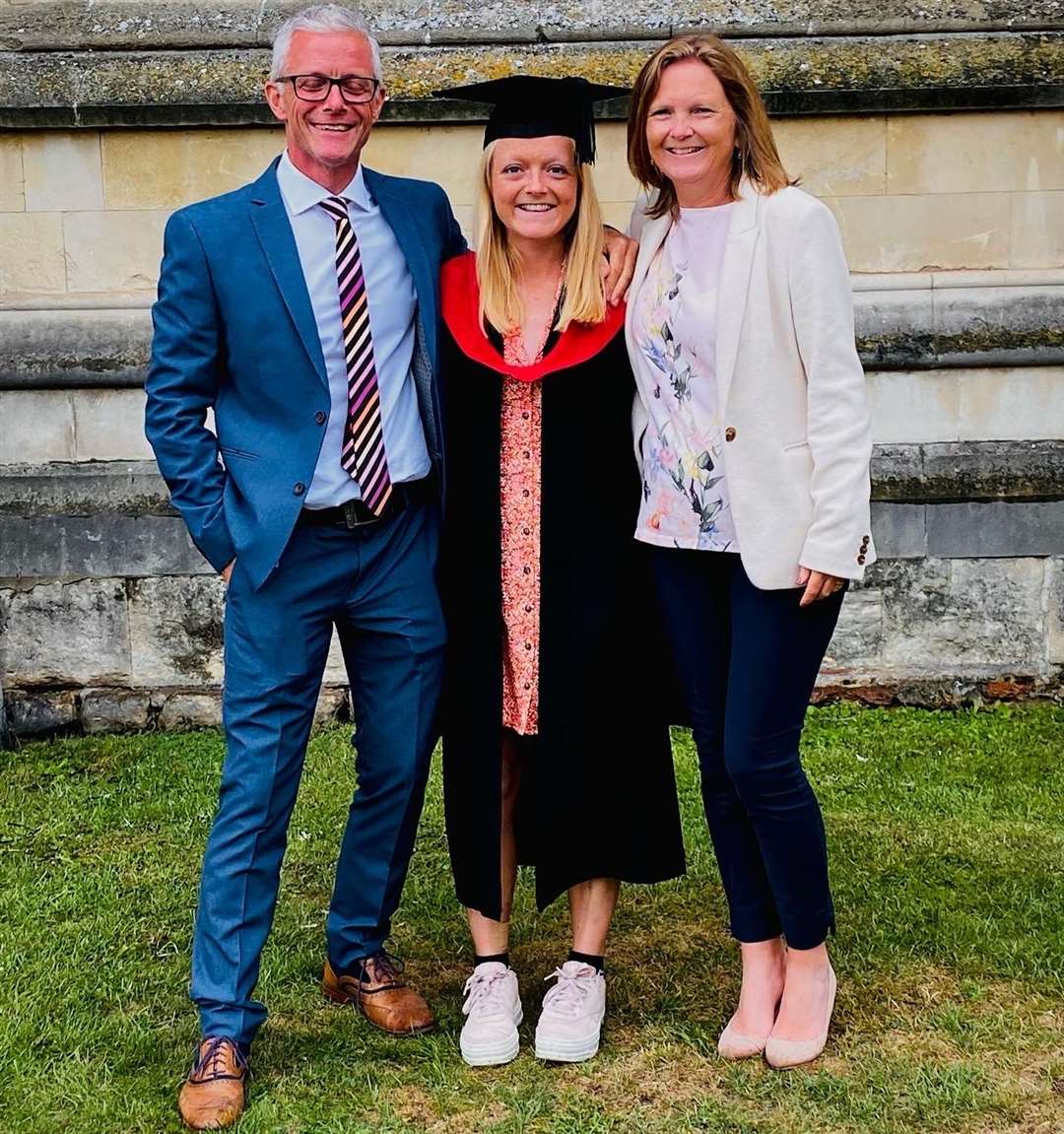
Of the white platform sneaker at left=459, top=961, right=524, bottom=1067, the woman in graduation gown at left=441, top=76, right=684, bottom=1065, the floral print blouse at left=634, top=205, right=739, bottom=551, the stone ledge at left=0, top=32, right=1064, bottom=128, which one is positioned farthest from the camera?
the stone ledge at left=0, top=32, right=1064, bottom=128

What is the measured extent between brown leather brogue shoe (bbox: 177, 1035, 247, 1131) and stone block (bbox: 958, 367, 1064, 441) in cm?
387

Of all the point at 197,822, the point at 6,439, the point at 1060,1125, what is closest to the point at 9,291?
the point at 6,439

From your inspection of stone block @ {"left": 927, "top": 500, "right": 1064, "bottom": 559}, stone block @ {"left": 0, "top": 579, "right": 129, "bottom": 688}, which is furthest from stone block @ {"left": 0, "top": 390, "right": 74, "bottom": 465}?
stone block @ {"left": 927, "top": 500, "right": 1064, "bottom": 559}

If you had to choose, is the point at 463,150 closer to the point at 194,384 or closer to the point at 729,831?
the point at 194,384

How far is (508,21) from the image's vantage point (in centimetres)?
602

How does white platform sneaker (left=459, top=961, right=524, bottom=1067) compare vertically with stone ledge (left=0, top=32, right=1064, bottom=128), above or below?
below

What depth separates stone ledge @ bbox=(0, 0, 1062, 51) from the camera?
598cm

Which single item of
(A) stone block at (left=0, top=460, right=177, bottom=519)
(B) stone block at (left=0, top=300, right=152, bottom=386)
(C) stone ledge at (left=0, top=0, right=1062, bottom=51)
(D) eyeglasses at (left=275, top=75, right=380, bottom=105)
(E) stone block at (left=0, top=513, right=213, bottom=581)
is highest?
(C) stone ledge at (left=0, top=0, right=1062, bottom=51)

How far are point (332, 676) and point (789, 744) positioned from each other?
3045mm

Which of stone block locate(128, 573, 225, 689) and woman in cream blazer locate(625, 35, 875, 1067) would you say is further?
stone block locate(128, 573, 225, 689)

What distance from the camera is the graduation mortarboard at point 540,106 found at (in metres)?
3.30

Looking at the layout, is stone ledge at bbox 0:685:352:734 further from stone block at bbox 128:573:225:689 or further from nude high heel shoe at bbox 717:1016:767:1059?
nude high heel shoe at bbox 717:1016:767:1059

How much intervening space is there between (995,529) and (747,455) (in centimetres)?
302

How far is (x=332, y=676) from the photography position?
20.0 ft
